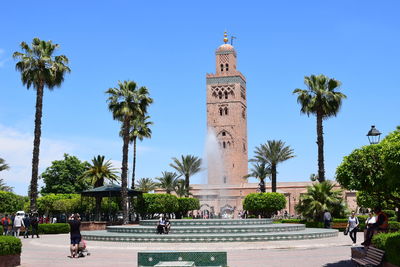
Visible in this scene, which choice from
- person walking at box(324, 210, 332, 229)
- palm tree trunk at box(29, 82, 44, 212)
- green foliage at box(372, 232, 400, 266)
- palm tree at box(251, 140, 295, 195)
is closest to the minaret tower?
palm tree at box(251, 140, 295, 195)

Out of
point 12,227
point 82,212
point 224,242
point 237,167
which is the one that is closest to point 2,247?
point 224,242

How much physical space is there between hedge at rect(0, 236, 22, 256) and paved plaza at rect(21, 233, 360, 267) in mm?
1003

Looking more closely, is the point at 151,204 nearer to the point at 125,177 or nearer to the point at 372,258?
the point at 125,177

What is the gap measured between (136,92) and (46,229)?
12565 mm

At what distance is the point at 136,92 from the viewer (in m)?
37.5

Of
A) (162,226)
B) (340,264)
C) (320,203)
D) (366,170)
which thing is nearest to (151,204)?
(320,203)

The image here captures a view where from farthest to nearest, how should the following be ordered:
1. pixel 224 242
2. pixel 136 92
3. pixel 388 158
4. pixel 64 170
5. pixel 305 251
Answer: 1. pixel 64 170
2. pixel 136 92
3. pixel 224 242
4. pixel 305 251
5. pixel 388 158

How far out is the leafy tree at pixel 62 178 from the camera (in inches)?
2662

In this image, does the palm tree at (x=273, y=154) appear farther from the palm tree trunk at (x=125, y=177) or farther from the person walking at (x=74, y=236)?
the person walking at (x=74, y=236)

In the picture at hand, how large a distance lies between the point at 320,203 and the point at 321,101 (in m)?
8.86

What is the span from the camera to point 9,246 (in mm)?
12219

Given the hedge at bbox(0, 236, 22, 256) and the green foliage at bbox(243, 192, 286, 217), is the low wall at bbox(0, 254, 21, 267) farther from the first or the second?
A: the green foliage at bbox(243, 192, 286, 217)

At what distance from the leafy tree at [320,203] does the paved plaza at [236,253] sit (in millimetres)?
13074

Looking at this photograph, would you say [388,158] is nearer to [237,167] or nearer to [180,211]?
[180,211]
